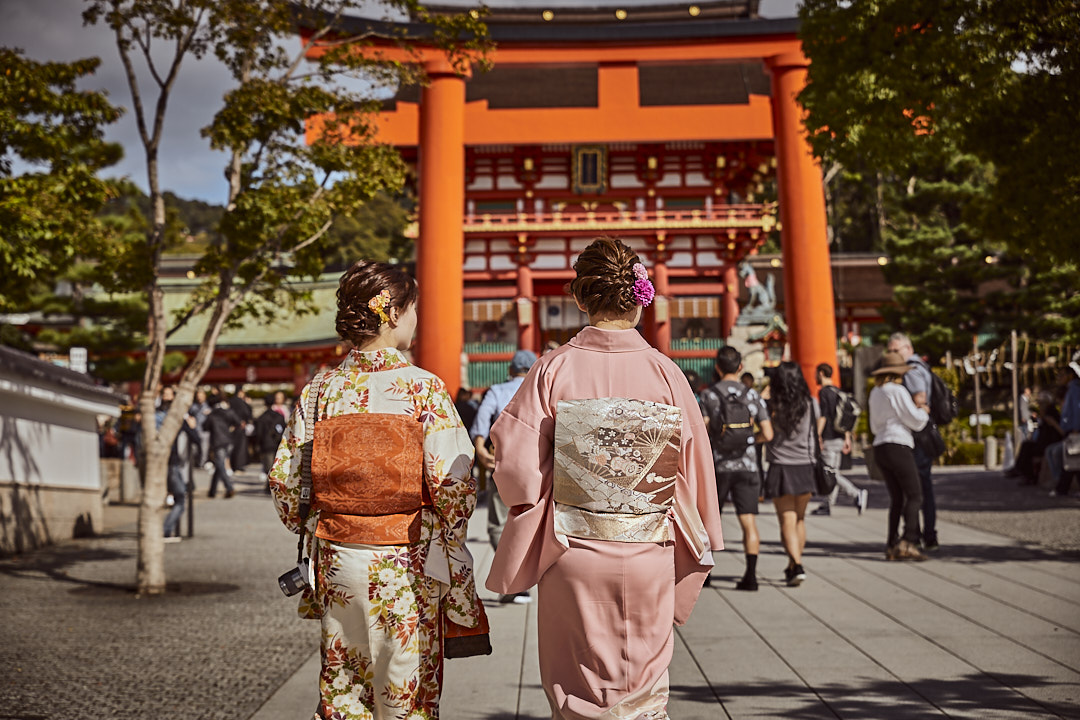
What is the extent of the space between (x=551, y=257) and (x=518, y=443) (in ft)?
80.5

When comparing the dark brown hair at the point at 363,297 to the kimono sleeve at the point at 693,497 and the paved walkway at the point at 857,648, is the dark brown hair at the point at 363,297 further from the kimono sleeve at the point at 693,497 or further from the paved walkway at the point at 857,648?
the paved walkway at the point at 857,648

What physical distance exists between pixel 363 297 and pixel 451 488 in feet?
2.06

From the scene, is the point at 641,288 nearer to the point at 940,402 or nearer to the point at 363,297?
the point at 363,297

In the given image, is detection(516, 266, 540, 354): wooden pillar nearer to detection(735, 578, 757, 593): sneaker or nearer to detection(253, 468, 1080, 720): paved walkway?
detection(253, 468, 1080, 720): paved walkway

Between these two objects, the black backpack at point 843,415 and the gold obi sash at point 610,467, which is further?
the black backpack at point 843,415

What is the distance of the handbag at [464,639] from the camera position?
116 inches

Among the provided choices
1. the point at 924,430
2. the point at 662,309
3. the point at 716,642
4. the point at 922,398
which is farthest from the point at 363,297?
the point at 662,309

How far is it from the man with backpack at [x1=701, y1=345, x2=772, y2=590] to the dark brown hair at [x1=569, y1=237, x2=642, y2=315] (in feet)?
13.6

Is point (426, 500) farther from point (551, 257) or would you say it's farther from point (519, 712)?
point (551, 257)

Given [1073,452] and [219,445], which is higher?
[219,445]

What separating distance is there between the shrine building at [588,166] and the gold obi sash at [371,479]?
64.5 feet

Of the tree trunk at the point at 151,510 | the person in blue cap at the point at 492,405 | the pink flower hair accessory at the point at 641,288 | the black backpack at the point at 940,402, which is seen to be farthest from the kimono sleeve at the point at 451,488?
the black backpack at the point at 940,402

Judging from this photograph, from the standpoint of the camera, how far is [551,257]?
27.2 metres

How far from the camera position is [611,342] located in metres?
2.95
